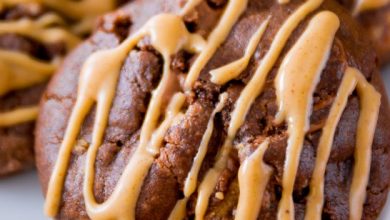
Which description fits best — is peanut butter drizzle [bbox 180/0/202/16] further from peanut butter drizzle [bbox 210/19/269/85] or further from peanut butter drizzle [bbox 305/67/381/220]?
peanut butter drizzle [bbox 305/67/381/220]

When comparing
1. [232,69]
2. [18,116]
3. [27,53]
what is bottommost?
[232,69]

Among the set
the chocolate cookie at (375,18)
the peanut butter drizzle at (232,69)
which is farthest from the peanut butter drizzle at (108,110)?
the chocolate cookie at (375,18)

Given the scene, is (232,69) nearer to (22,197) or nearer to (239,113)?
(239,113)

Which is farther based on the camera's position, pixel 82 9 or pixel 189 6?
pixel 82 9

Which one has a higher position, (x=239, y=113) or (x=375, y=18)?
(x=239, y=113)

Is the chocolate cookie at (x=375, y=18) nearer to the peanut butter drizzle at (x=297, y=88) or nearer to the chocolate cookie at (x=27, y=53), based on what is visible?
the peanut butter drizzle at (x=297, y=88)

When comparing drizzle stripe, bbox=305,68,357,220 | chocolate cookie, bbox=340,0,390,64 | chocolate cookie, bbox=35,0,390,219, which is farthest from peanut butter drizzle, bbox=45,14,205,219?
chocolate cookie, bbox=340,0,390,64

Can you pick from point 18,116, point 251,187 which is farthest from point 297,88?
point 18,116
